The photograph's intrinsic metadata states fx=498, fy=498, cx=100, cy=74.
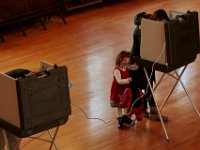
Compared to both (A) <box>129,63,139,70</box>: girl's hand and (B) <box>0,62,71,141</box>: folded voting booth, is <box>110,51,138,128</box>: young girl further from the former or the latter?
(B) <box>0,62,71,141</box>: folded voting booth

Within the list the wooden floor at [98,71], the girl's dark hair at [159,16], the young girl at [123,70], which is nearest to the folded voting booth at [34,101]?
the wooden floor at [98,71]

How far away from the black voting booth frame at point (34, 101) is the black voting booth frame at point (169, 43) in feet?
3.99

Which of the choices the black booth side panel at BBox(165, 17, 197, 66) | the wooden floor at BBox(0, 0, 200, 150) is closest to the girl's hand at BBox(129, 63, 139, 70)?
the black booth side panel at BBox(165, 17, 197, 66)

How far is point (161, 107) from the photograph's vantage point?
5258mm

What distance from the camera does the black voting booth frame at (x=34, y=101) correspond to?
3475mm

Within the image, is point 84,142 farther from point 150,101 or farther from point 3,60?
point 3,60

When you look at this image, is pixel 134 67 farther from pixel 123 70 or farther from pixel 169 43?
pixel 169 43

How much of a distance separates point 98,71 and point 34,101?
10.7 ft

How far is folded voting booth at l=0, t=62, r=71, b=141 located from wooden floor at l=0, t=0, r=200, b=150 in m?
1.15

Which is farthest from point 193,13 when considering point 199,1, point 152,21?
point 199,1

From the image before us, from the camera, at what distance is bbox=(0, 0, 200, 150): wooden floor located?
4.81 m

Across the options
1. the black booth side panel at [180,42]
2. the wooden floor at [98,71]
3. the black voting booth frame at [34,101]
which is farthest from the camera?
the wooden floor at [98,71]

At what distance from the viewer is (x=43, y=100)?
3.56 metres

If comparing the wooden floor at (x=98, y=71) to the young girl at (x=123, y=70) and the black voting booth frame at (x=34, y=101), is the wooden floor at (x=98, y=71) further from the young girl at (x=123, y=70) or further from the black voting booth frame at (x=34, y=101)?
the black voting booth frame at (x=34, y=101)
